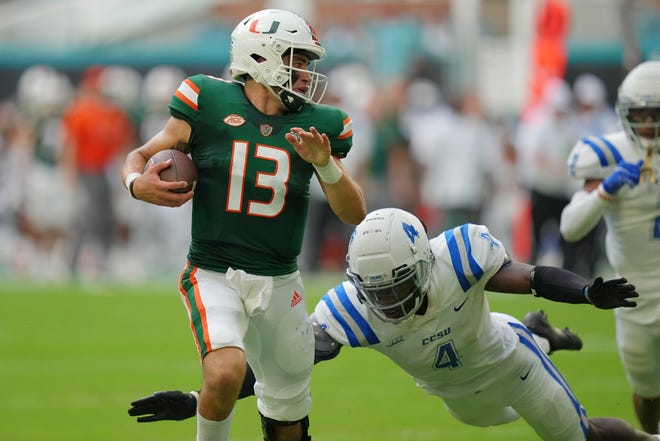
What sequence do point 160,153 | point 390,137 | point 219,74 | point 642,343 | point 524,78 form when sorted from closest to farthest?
point 160,153 → point 642,343 → point 390,137 → point 219,74 → point 524,78

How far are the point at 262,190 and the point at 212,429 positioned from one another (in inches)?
37.7

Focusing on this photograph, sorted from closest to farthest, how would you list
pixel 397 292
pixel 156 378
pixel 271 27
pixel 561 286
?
1. pixel 561 286
2. pixel 397 292
3. pixel 271 27
4. pixel 156 378

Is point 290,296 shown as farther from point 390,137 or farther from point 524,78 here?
point 524,78

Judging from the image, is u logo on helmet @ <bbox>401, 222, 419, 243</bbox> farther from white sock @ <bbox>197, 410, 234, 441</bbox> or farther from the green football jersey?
white sock @ <bbox>197, 410, 234, 441</bbox>

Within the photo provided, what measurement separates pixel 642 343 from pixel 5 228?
12611 millimetres

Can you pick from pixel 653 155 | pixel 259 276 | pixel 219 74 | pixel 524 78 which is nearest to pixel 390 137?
pixel 219 74

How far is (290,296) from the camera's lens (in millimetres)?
4973

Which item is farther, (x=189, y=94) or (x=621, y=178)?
(x=621, y=178)

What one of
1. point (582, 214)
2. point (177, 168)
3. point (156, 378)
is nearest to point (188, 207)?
point (156, 378)

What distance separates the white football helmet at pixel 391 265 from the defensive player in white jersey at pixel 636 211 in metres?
1.38

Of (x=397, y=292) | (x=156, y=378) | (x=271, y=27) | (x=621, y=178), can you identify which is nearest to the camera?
(x=397, y=292)

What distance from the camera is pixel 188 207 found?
15430 mm

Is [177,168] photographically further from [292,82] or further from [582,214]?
[582,214]

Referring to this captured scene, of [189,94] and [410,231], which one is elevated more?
[189,94]
